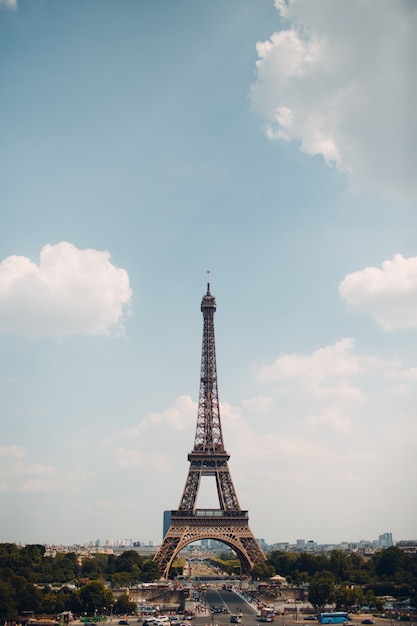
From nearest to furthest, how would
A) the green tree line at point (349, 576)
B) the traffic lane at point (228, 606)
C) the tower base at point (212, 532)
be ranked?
the traffic lane at point (228, 606) → the green tree line at point (349, 576) → the tower base at point (212, 532)

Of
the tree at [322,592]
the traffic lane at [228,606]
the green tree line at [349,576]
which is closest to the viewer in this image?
the traffic lane at [228,606]

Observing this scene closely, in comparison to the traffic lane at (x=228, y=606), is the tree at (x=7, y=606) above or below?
above

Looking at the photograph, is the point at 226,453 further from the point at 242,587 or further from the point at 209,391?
the point at 242,587

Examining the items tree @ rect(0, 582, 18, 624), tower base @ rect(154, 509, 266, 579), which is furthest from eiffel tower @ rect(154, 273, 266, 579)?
tree @ rect(0, 582, 18, 624)

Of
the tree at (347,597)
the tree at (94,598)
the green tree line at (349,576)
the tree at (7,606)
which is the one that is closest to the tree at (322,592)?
the green tree line at (349,576)

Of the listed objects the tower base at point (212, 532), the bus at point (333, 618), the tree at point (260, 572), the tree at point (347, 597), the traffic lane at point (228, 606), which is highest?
the tower base at point (212, 532)

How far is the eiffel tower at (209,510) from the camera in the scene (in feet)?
359

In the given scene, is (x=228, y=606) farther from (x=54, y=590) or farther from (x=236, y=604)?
(x=54, y=590)

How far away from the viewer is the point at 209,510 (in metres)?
112

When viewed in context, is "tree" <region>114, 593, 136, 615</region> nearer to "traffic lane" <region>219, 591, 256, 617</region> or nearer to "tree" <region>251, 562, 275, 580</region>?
"traffic lane" <region>219, 591, 256, 617</region>

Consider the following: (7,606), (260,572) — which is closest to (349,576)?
(260,572)

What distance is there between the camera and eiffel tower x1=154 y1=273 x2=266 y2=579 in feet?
359

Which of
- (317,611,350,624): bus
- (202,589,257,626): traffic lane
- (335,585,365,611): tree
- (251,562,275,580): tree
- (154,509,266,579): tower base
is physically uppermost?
(154,509,266,579): tower base

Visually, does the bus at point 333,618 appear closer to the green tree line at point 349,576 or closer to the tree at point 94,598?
the green tree line at point 349,576
